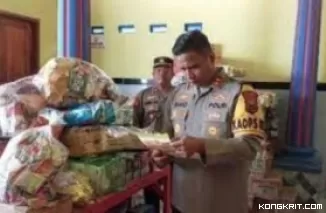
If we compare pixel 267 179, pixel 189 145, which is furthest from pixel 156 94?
pixel 189 145

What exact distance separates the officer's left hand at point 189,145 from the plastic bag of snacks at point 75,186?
18.1 inches

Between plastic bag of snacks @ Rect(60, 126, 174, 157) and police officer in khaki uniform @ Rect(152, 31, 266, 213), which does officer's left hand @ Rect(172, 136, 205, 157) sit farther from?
plastic bag of snacks @ Rect(60, 126, 174, 157)

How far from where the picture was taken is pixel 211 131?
75.2 inches

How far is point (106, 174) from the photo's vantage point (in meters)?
1.23

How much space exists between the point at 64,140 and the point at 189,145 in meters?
0.51

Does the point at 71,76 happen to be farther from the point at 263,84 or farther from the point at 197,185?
the point at 263,84

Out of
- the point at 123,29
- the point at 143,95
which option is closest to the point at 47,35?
the point at 123,29

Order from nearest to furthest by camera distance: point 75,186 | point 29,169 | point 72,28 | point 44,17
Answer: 1. point 29,169
2. point 75,186
3. point 72,28
4. point 44,17

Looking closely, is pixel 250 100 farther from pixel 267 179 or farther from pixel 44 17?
pixel 44 17

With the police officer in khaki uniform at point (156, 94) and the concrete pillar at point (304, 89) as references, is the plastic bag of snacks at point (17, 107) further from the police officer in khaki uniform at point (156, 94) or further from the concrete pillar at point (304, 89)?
the concrete pillar at point (304, 89)

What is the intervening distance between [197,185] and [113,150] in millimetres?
758

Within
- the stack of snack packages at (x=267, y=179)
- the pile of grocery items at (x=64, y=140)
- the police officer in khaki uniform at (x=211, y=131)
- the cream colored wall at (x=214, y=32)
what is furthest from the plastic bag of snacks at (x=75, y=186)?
the cream colored wall at (x=214, y=32)

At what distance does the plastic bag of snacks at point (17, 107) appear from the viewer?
1.21 m

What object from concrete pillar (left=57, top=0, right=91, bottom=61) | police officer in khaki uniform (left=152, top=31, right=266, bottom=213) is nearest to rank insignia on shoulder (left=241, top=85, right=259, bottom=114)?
police officer in khaki uniform (left=152, top=31, right=266, bottom=213)
